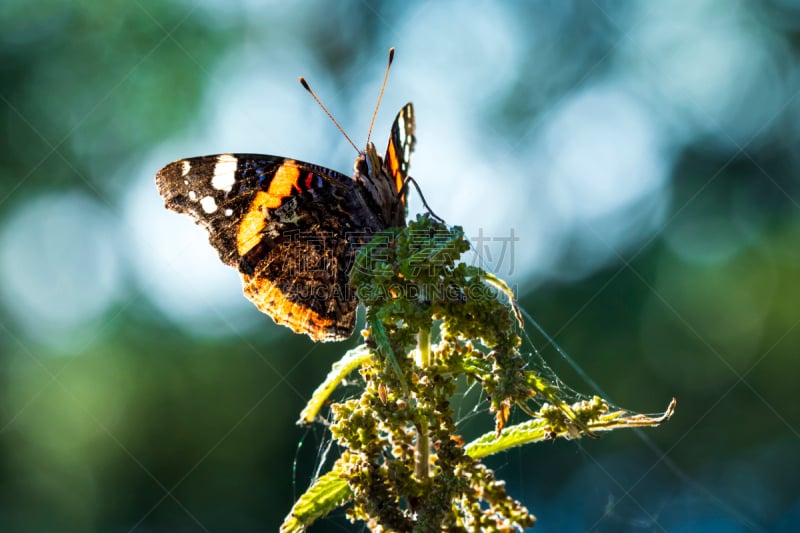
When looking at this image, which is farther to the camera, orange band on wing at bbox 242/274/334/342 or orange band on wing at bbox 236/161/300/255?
orange band on wing at bbox 236/161/300/255

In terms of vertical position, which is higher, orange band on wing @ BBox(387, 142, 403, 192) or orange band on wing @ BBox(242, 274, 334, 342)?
orange band on wing @ BBox(387, 142, 403, 192)

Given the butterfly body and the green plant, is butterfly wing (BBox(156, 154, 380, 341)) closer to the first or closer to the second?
the butterfly body

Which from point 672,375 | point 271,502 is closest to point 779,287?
point 672,375

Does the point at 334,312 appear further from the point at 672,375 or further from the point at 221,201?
the point at 672,375

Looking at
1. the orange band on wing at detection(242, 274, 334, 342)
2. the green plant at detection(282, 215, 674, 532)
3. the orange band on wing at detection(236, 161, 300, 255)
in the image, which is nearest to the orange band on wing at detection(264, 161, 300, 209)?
the orange band on wing at detection(236, 161, 300, 255)

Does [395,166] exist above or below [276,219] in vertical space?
above

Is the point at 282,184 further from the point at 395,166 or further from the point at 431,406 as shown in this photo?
the point at 431,406

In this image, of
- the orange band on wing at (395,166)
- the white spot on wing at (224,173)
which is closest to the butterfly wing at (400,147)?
the orange band on wing at (395,166)

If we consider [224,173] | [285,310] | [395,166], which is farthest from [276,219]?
[395,166]
